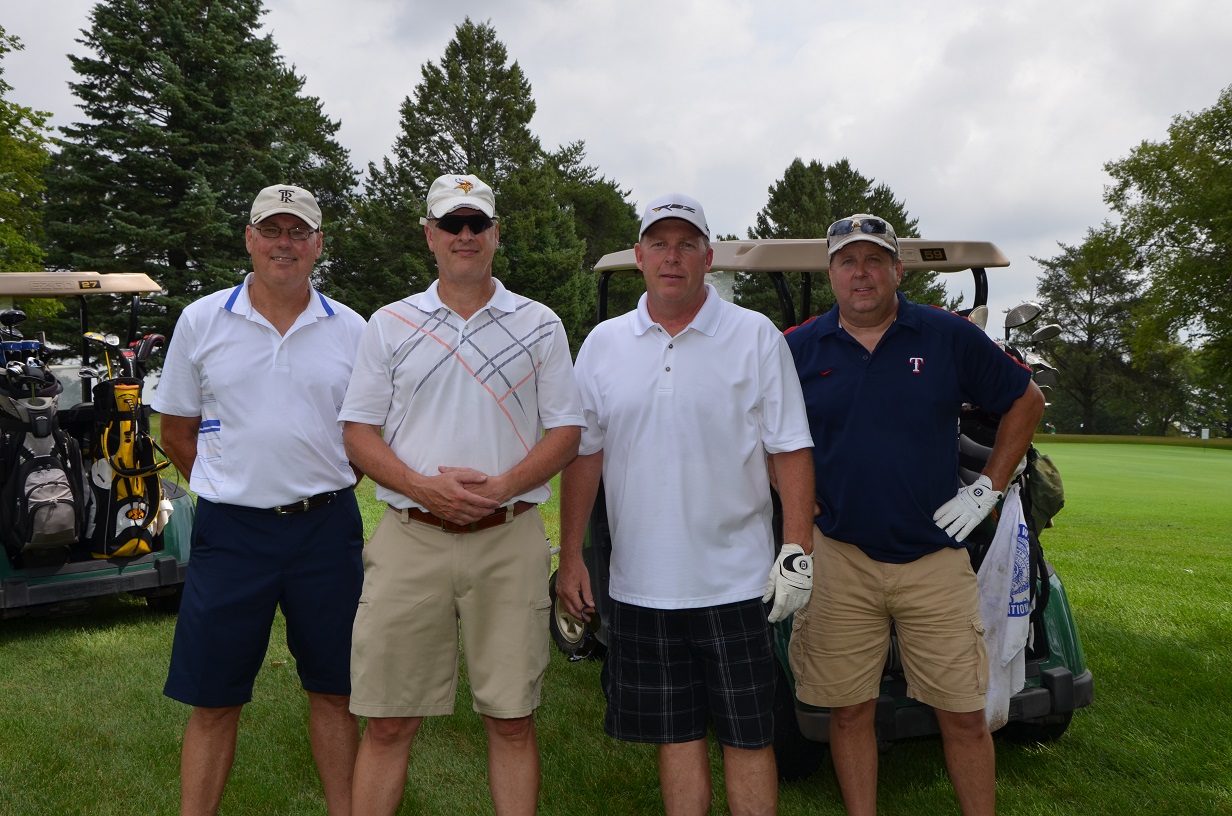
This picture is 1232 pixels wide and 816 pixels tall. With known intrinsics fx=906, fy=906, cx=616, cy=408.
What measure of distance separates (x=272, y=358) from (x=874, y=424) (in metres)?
1.78

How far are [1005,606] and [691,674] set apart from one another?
1128 millimetres

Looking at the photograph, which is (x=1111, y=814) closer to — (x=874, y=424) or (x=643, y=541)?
(x=874, y=424)

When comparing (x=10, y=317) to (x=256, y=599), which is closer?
(x=256, y=599)

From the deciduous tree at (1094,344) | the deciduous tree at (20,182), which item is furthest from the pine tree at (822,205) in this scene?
the deciduous tree at (20,182)

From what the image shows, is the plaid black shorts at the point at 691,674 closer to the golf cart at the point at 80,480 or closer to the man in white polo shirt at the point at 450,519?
the man in white polo shirt at the point at 450,519

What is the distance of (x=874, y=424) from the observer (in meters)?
2.67

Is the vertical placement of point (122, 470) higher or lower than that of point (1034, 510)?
lower

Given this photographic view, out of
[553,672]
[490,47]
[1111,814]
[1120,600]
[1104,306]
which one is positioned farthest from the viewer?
[1104,306]

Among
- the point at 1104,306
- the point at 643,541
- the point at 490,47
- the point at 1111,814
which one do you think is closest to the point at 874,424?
the point at 643,541

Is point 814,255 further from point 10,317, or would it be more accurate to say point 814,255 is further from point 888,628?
point 10,317

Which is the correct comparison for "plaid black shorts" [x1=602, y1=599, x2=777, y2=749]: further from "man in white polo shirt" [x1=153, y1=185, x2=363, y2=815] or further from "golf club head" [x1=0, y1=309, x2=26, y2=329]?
"golf club head" [x1=0, y1=309, x2=26, y2=329]

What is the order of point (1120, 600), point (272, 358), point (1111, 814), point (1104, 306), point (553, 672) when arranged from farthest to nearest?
1. point (1104, 306)
2. point (1120, 600)
3. point (553, 672)
4. point (1111, 814)
5. point (272, 358)

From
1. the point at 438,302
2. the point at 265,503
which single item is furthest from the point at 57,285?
the point at 438,302

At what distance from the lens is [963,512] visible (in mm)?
2695
